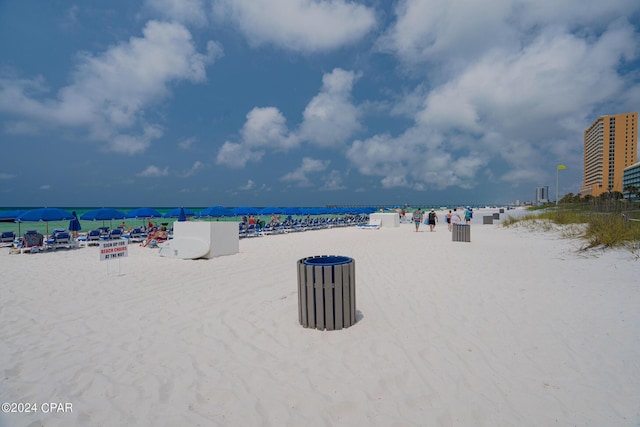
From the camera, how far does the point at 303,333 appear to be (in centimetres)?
390

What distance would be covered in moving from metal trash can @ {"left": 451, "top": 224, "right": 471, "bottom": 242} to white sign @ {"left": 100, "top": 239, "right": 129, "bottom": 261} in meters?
11.6

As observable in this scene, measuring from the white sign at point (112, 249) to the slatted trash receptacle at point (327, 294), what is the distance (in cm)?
578

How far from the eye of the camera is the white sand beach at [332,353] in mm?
2469

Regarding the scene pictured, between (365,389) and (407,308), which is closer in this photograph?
(365,389)

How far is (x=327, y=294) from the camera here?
3.93 meters

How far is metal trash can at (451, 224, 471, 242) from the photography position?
496 inches

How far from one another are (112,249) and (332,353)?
22.0 feet

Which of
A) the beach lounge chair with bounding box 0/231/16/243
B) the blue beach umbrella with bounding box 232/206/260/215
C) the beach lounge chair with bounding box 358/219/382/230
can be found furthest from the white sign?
the beach lounge chair with bounding box 358/219/382/230

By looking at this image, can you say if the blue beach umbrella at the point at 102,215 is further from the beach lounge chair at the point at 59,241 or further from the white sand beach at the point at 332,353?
the white sand beach at the point at 332,353

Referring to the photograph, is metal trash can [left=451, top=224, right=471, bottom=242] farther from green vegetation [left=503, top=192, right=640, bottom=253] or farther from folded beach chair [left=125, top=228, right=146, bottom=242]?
folded beach chair [left=125, top=228, right=146, bottom=242]

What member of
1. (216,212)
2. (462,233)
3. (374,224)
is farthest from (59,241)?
(374,224)

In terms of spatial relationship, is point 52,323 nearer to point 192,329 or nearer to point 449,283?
point 192,329

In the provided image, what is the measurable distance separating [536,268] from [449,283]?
9.52 feet

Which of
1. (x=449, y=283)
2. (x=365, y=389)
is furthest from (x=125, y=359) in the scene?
(x=449, y=283)
